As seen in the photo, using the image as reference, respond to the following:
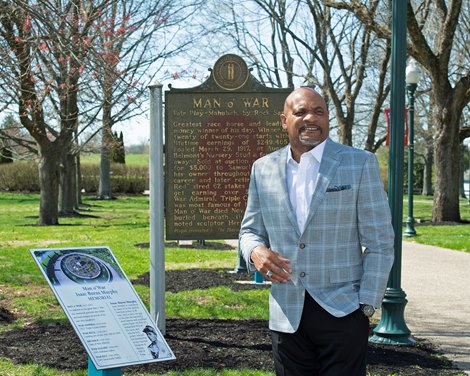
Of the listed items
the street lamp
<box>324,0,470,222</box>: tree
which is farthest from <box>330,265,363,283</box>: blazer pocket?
<box>324,0,470,222</box>: tree

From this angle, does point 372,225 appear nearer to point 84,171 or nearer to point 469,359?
point 469,359

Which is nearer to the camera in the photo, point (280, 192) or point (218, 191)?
point (280, 192)

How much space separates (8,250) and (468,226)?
46.4 ft

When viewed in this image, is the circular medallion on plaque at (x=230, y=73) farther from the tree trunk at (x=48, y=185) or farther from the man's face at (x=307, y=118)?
the tree trunk at (x=48, y=185)

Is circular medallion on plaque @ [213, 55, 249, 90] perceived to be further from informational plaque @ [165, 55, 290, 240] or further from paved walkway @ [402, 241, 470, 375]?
paved walkway @ [402, 241, 470, 375]

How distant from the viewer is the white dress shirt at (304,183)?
11.9 feet

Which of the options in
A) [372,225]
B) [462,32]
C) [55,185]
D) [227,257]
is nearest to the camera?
[372,225]

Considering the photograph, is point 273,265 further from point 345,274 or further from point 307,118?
point 307,118

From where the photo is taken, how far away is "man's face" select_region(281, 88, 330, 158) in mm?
3609

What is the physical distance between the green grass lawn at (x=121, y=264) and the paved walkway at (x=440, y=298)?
1735 millimetres

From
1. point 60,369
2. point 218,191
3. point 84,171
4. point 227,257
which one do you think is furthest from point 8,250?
point 84,171

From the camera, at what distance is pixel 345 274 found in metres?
3.55

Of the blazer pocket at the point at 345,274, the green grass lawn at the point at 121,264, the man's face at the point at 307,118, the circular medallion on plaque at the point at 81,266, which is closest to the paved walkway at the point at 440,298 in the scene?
the green grass lawn at the point at 121,264

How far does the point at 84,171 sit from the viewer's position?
55.9 m
